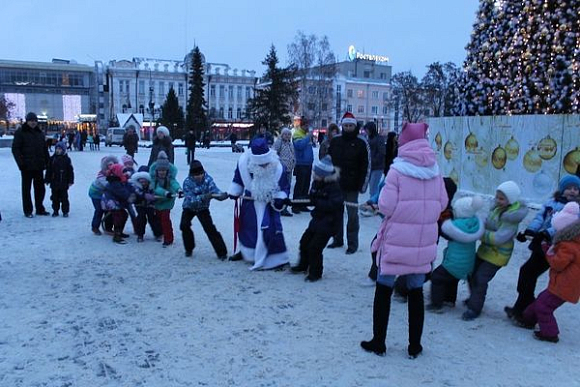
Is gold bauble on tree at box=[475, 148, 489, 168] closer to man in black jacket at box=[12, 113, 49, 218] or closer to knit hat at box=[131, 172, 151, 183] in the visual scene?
knit hat at box=[131, 172, 151, 183]

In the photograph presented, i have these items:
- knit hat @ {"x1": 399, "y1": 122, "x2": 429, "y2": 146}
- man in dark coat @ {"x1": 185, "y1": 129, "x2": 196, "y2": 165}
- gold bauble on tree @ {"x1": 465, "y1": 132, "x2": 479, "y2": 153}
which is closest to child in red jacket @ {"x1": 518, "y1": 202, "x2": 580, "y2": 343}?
knit hat @ {"x1": 399, "y1": 122, "x2": 429, "y2": 146}

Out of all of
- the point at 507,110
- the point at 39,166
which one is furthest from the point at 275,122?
the point at 39,166

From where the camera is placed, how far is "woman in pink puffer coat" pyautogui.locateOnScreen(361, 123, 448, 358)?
12.8ft

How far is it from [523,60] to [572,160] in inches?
125

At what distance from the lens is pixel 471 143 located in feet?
44.5

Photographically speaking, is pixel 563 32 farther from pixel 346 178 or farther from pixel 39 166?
pixel 39 166

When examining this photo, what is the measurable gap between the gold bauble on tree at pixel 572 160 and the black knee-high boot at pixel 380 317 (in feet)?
27.1

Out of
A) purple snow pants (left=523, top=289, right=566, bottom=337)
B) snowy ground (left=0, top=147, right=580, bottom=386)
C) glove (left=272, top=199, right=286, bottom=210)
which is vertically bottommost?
snowy ground (left=0, top=147, right=580, bottom=386)

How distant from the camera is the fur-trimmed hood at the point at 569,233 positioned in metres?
4.14

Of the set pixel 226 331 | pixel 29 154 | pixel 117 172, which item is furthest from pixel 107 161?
pixel 226 331

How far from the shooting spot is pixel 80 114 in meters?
102

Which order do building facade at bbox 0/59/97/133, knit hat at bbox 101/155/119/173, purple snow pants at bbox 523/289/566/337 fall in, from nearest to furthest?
1. purple snow pants at bbox 523/289/566/337
2. knit hat at bbox 101/155/119/173
3. building facade at bbox 0/59/97/133

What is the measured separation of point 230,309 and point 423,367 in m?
1.99

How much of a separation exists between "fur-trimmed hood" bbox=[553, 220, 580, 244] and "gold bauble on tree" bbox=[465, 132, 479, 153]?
9.59 meters
